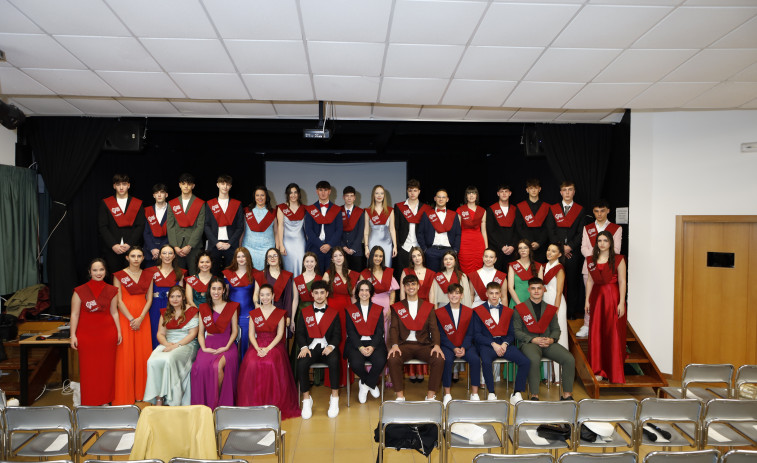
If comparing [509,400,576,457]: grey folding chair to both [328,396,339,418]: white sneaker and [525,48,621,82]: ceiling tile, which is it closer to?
[328,396,339,418]: white sneaker

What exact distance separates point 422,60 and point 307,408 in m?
3.16

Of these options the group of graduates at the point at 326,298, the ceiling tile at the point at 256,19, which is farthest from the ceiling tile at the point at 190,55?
the group of graduates at the point at 326,298

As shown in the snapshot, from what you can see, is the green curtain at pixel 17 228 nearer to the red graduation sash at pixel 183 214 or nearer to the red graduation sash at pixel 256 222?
the red graduation sash at pixel 183 214

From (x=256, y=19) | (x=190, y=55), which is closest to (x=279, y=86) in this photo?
(x=190, y=55)

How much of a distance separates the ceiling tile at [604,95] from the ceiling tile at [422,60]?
1447 mm

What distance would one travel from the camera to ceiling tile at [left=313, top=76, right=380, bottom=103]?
4.11 meters

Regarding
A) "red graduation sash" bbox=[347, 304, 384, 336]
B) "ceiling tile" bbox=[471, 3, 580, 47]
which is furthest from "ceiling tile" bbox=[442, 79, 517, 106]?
"red graduation sash" bbox=[347, 304, 384, 336]

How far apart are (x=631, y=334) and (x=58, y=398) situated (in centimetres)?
605

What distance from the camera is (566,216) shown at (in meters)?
5.34

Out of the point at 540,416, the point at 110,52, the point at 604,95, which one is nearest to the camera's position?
the point at 540,416

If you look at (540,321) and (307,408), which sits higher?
(540,321)

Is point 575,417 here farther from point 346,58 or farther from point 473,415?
point 346,58

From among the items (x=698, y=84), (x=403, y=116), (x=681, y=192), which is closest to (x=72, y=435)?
(x=403, y=116)

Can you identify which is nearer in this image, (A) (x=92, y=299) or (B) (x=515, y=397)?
(A) (x=92, y=299)
